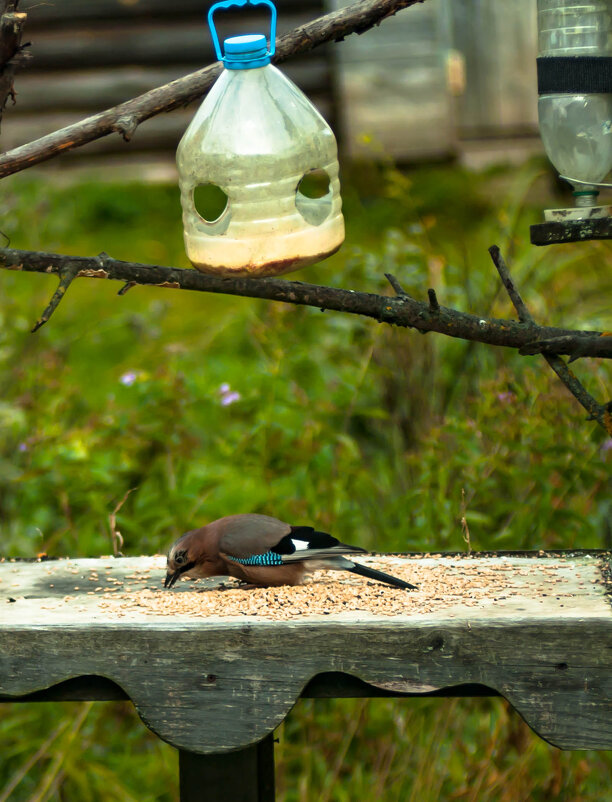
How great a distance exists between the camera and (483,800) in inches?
116

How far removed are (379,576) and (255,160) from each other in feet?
2.75

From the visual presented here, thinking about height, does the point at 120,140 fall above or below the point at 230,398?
below

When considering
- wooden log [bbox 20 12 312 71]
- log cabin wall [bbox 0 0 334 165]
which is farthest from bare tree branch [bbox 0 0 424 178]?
wooden log [bbox 20 12 312 71]

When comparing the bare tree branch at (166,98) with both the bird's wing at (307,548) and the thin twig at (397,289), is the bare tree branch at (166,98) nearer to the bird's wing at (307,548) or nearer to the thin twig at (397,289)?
the thin twig at (397,289)

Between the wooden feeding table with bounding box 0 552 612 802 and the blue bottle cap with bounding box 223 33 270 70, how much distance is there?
989mm

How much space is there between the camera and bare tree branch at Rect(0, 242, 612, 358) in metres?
2.26

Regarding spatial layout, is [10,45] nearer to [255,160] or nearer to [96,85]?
[255,160]

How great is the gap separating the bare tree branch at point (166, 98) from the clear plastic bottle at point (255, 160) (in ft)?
0.55

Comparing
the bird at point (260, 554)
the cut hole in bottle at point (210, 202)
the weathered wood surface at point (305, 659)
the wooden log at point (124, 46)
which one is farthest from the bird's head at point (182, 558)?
the wooden log at point (124, 46)

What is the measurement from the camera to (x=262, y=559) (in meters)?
2.28

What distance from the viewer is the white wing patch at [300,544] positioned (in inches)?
90.1

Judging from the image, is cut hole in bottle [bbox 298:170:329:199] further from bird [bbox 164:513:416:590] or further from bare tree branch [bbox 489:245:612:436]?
bird [bbox 164:513:416:590]

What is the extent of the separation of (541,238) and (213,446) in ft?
7.29

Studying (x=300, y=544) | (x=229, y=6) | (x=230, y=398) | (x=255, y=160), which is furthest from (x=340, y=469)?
(x=229, y=6)
